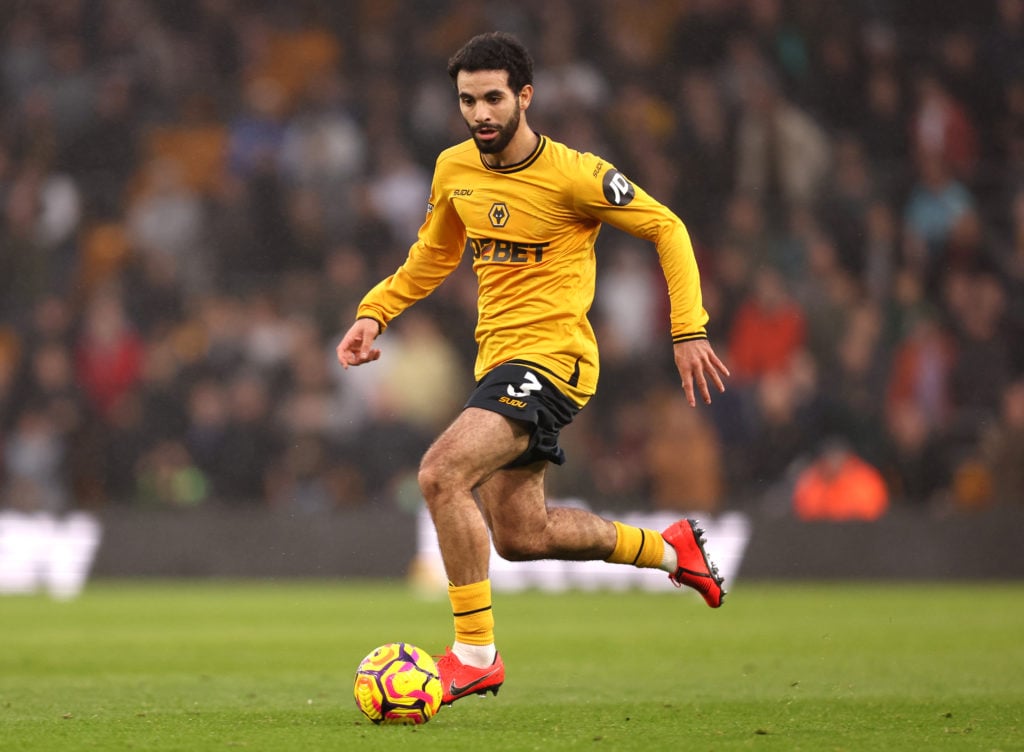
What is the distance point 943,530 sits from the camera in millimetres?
14203

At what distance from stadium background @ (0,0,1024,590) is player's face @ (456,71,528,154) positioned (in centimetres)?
872

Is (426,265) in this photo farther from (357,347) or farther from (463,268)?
(463,268)

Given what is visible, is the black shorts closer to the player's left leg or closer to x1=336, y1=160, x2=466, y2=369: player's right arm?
the player's left leg

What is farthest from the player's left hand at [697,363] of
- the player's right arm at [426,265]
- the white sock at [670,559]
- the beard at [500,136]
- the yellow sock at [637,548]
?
the player's right arm at [426,265]

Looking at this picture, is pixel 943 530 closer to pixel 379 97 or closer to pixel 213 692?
pixel 379 97

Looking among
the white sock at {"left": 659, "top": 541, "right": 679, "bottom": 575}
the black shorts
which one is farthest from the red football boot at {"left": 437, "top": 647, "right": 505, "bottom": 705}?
the white sock at {"left": 659, "top": 541, "right": 679, "bottom": 575}

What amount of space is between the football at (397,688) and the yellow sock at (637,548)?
102 cm

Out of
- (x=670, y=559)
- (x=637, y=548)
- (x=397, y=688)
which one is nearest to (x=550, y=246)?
(x=637, y=548)

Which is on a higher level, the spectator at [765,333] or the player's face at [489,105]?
the spectator at [765,333]

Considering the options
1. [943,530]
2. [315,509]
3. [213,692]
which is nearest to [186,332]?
[315,509]

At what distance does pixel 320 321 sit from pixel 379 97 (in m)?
2.53

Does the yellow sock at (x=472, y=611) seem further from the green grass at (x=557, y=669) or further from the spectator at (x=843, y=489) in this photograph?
the spectator at (x=843, y=489)

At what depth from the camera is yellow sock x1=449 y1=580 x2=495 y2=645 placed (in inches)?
233

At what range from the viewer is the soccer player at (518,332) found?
233 inches
